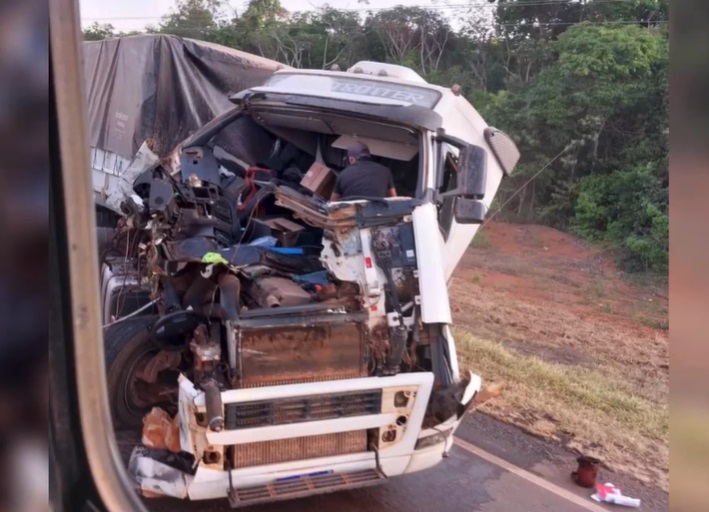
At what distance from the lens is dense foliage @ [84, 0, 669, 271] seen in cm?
1130

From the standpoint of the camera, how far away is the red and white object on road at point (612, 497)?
14.9 ft

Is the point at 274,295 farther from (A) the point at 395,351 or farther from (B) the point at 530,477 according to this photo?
(B) the point at 530,477

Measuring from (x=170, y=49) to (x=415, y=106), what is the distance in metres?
4.04

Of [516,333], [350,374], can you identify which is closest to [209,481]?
[350,374]

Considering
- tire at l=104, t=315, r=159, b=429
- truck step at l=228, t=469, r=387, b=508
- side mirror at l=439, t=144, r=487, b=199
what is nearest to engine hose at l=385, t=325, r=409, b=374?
truck step at l=228, t=469, r=387, b=508

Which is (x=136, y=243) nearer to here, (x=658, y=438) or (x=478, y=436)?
(x=478, y=436)

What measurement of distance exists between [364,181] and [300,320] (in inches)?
69.6

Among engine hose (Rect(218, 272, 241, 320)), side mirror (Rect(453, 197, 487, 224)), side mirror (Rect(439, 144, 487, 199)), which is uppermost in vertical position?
side mirror (Rect(439, 144, 487, 199))

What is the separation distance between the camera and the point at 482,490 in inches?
179

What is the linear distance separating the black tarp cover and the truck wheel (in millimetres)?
3887

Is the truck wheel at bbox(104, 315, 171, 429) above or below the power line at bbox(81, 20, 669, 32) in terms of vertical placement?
below

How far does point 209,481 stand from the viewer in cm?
346

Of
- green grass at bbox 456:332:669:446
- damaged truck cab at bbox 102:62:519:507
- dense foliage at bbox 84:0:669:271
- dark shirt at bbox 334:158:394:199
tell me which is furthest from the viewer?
dense foliage at bbox 84:0:669:271

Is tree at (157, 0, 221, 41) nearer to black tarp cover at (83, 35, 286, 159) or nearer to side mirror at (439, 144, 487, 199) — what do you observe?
black tarp cover at (83, 35, 286, 159)
